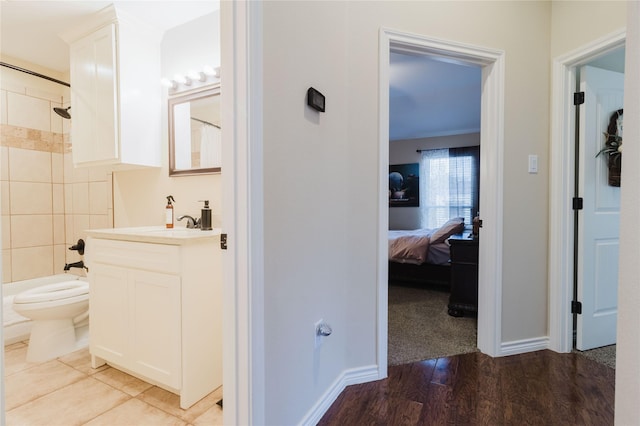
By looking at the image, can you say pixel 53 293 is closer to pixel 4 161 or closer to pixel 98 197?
pixel 98 197

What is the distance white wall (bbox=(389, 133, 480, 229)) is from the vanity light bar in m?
4.81

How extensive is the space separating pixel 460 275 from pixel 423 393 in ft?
4.32

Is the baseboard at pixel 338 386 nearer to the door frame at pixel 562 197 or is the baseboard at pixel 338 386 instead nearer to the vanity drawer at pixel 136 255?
the vanity drawer at pixel 136 255

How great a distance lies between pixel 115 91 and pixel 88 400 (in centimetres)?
196

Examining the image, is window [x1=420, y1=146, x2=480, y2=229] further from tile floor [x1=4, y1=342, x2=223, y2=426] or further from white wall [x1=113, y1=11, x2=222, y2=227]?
tile floor [x1=4, y1=342, x2=223, y2=426]

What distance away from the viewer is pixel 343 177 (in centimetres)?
167

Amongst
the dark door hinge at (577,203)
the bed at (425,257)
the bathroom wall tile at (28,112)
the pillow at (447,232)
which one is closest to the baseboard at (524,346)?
the dark door hinge at (577,203)

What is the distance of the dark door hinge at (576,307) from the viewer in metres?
2.11

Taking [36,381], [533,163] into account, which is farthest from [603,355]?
[36,381]

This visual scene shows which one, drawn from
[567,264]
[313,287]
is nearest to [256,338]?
[313,287]

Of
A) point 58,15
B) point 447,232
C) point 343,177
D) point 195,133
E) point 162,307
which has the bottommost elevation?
point 162,307

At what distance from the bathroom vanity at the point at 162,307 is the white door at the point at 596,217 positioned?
2.36 metres

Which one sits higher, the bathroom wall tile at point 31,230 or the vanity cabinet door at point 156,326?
the bathroom wall tile at point 31,230

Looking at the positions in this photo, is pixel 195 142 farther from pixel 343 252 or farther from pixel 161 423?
pixel 161 423
